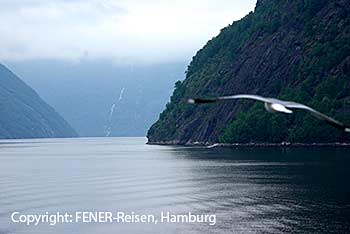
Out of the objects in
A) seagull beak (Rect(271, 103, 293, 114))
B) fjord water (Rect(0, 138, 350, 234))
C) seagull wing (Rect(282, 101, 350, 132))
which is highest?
fjord water (Rect(0, 138, 350, 234))

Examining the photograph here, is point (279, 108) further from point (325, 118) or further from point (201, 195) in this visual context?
point (201, 195)

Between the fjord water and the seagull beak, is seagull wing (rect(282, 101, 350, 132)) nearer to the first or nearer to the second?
the seagull beak

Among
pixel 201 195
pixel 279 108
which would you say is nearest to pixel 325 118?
pixel 279 108

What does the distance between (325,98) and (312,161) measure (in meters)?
63.4

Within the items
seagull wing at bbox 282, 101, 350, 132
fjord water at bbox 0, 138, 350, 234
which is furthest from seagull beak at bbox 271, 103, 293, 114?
fjord water at bbox 0, 138, 350, 234

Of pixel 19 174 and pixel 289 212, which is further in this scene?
pixel 19 174

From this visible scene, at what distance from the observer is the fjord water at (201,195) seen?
53.7 meters

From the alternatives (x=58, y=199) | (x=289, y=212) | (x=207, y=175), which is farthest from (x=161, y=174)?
(x=289, y=212)

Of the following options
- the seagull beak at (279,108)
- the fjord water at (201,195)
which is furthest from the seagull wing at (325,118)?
the fjord water at (201,195)

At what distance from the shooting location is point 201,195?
75.3 m

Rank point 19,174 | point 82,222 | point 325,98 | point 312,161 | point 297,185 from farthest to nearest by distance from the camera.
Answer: point 325,98 → point 312,161 → point 19,174 → point 297,185 → point 82,222

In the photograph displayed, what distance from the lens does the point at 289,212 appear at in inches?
2331

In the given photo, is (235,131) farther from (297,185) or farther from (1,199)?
(1,199)

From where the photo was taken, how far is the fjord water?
5372cm
